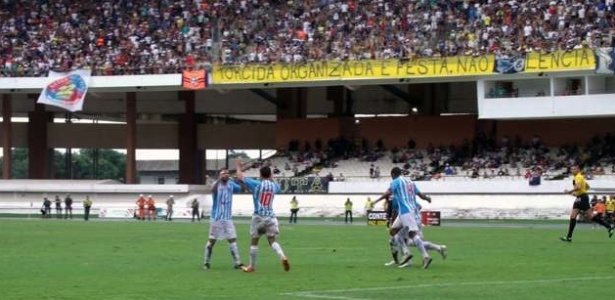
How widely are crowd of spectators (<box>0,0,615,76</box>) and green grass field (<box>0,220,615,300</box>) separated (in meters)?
29.6

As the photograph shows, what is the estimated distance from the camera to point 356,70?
216ft

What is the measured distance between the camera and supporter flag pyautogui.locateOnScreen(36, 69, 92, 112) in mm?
72000

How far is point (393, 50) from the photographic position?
6562 cm

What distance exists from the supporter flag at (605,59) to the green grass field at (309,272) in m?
26.1

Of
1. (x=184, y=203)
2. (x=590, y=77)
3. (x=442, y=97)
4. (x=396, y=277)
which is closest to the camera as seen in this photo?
(x=396, y=277)

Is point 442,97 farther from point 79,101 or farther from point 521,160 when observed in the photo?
point 79,101

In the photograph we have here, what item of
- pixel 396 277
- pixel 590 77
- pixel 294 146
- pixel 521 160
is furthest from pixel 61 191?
pixel 396 277

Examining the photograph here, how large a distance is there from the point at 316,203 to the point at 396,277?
46768mm

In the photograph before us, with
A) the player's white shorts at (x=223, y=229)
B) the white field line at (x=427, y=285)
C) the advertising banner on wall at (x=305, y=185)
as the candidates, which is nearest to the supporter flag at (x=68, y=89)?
the advertising banner on wall at (x=305, y=185)

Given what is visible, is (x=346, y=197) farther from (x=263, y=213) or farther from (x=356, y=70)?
(x=263, y=213)

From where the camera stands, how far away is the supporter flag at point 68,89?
2835 inches

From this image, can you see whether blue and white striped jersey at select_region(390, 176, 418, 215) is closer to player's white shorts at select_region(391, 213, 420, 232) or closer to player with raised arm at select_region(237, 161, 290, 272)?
player's white shorts at select_region(391, 213, 420, 232)

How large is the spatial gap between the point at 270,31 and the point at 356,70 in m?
7.78

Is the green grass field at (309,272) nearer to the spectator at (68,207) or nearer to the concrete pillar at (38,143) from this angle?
the spectator at (68,207)
